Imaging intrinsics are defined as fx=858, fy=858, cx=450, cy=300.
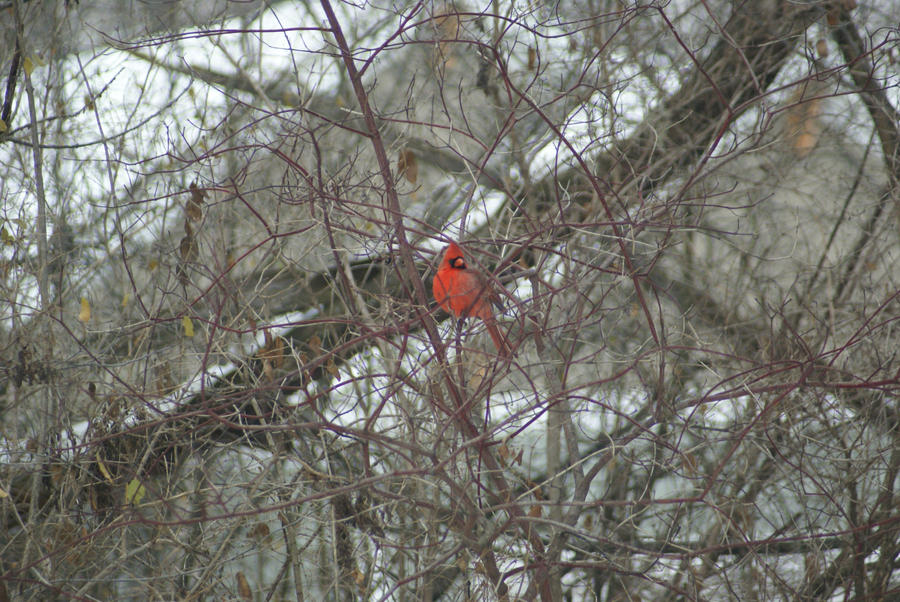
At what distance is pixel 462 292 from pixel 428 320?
0.27m

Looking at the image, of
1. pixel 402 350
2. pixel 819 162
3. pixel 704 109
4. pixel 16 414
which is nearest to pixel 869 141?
pixel 819 162

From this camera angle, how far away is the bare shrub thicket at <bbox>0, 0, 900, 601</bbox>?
9.89 ft

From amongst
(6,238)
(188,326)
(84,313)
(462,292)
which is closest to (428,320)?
(462,292)

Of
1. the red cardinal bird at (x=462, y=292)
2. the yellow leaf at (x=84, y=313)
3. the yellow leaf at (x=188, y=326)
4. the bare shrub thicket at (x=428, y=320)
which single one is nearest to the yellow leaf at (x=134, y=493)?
the bare shrub thicket at (x=428, y=320)

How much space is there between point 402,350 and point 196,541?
91.3 inches

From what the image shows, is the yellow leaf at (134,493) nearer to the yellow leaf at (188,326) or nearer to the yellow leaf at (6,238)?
the yellow leaf at (188,326)

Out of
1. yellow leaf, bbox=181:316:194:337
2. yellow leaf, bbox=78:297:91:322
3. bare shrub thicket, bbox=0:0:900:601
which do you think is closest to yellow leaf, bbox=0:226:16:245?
bare shrub thicket, bbox=0:0:900:601

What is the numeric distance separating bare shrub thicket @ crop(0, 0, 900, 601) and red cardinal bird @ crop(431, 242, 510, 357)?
85mm

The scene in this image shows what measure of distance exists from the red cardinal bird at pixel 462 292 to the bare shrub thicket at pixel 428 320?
0.28 feet

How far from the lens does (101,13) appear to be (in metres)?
6.53

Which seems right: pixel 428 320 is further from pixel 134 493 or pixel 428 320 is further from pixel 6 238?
pixel 6 238

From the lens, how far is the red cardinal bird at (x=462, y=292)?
2.92 meters

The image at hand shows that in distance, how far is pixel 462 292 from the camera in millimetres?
3146

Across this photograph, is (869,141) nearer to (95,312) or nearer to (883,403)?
(883,403)
